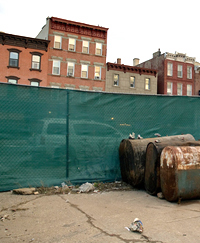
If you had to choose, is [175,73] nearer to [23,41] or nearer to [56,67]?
[56,67]

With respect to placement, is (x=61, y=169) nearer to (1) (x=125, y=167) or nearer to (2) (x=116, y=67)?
(1) (x=125, y=167)

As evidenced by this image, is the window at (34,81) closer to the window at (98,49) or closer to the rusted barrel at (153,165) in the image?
the window at (98,49)

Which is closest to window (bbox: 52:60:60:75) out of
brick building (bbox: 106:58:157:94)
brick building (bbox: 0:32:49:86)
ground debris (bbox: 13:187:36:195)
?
brick building (bbox: 0:32:49:86)

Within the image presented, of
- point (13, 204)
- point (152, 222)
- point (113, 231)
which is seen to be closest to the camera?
point (113, 231)

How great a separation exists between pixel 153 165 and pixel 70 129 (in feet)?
6.55

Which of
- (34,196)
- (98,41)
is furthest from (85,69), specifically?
(34,196)

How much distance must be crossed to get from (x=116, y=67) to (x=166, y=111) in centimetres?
2522

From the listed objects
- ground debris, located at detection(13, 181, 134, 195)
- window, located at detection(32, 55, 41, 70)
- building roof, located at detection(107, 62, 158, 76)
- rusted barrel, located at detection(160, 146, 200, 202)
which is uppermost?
building roof, located at detection(107, 62, 158, 76)

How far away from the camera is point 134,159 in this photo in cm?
505

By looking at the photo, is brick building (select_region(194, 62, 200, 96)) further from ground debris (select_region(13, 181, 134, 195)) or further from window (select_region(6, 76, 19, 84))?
ground debris (select_region(13, 181, 134, 195))

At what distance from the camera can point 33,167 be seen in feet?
16.4

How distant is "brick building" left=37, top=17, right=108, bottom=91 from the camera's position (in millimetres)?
27359

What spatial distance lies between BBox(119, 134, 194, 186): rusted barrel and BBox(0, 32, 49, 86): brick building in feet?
72.6

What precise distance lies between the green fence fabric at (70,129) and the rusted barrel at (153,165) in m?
1.07
